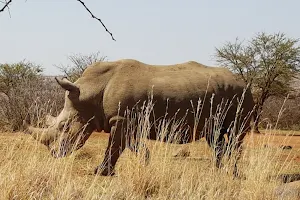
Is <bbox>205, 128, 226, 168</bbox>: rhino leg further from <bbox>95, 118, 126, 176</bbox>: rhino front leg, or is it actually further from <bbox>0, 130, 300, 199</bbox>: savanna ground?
<bbox>95, 118, 126, 176</bbox>: rhino front leg

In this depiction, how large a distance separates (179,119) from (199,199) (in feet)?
9.92

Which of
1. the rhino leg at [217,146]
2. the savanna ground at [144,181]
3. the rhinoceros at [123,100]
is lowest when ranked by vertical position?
the savanna ground at [144,181]

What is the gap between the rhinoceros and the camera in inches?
300

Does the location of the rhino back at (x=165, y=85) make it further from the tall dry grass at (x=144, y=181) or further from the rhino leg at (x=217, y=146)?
the tall dry grass at (x=144, y=181)

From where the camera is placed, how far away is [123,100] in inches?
300

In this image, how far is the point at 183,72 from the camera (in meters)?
8.47

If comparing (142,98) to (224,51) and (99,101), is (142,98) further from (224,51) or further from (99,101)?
(224,51)

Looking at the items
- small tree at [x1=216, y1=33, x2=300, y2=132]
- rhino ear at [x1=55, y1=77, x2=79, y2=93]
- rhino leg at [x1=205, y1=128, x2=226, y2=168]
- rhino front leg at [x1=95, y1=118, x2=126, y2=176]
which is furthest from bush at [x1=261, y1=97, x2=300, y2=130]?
rhino ear at [x1=55, y1=77, x2=79, y2=93]

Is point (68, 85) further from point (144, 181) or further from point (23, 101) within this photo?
point (23, 101)

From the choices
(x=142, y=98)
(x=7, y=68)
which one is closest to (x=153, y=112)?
(x=142, y=98)

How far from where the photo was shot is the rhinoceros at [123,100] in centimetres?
762

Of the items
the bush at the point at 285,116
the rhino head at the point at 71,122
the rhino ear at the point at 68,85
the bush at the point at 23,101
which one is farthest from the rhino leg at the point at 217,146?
the bush at the point at 285,116

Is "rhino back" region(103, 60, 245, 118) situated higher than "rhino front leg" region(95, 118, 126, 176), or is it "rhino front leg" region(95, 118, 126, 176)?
"rhino back" region(103, 60, 245, 118)

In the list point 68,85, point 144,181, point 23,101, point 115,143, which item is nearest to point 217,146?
point 144,181
